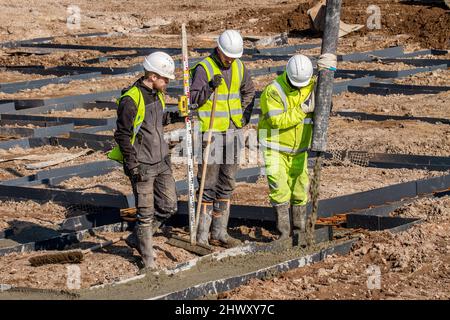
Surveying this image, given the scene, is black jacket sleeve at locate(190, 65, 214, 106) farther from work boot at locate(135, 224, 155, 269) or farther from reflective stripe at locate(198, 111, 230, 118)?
work boot at locate(135, 224, 155, 269)

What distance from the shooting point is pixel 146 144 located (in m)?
8.53

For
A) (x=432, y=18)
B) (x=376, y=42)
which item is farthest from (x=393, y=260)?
(x=432, y=18)

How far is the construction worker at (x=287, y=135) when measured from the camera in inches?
358

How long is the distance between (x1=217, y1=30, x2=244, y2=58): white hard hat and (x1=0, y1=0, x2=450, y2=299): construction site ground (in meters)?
1.78

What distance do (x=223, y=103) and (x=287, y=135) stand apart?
63 cm

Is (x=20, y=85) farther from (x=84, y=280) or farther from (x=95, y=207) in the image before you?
(x=84, y=280)

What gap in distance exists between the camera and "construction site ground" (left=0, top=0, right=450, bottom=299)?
821cm

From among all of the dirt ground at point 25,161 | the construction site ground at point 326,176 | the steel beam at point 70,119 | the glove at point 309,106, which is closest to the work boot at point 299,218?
the construction site ground at point 326,176

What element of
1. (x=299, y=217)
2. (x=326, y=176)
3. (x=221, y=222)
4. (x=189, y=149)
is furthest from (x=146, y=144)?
(x=326, y=176)

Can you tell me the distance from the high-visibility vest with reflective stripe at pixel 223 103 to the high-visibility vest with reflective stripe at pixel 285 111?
0.84ft

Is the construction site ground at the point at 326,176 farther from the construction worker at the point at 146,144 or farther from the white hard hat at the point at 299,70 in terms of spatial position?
the white hard hat at the point at 299,70

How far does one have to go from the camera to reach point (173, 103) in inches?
706

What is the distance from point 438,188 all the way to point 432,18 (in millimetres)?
17336

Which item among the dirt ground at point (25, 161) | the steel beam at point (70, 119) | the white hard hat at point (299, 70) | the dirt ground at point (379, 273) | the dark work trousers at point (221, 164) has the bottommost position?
the dirt ground at point (379, 273)
